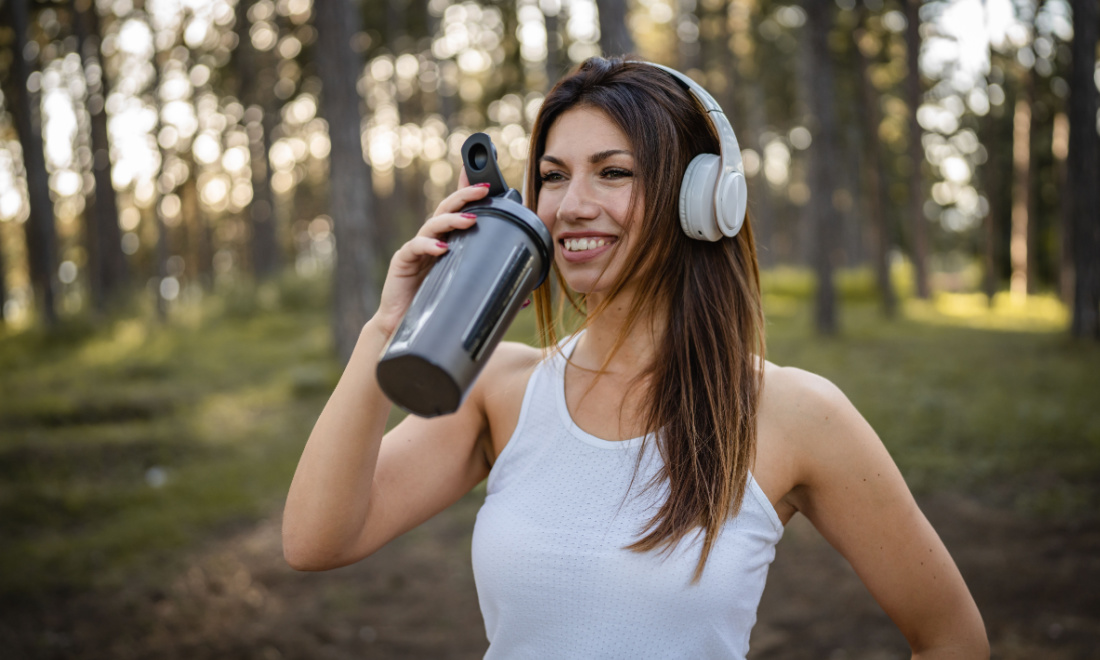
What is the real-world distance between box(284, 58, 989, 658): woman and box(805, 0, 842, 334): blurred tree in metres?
12.3

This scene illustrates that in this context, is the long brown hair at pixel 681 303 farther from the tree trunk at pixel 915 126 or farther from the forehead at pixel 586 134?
the tree trunk at pixel 915 126

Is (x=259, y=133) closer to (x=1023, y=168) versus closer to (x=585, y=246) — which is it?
(x=1023, y=168)

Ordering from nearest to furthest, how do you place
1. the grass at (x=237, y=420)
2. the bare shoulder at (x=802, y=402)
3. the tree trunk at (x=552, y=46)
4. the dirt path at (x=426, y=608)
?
the bare shoulder at (x=802, y=402) < the dirt path at (x=426, y=608) < the grass at (x=237, y=420) < the tree trunk at (x=552, y=46)

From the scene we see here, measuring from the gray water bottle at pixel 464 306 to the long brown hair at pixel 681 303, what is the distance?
0.45m

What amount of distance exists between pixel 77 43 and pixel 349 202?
39.2ft

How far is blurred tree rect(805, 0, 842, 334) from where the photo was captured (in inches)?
513

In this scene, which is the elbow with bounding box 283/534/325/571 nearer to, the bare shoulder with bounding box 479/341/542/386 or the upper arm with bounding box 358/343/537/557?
the upper arm with bounding box 358/343/537/557

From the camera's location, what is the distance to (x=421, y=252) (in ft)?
4.18

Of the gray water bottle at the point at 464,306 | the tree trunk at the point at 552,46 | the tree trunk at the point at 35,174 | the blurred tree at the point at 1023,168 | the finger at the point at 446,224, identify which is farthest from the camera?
the blurred tree at the point at 1023,168

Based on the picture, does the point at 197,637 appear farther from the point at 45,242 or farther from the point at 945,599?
the point at 45,242

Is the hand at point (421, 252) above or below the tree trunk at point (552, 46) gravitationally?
below

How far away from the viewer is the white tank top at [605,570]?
1450mm

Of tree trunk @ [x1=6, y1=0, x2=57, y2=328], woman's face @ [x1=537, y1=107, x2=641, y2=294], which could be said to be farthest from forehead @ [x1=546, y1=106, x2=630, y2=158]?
tree trunk @ [x1=6, y1=0, x2=57, y2=328]

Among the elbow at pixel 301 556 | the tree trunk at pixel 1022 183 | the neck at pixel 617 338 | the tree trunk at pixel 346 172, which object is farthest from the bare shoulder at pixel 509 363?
the tree trunk at pixel 1022 183
